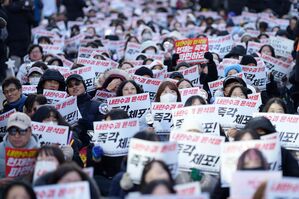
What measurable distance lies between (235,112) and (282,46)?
9.14m

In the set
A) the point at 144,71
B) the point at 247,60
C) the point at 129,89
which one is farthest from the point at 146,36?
the point at 129,89

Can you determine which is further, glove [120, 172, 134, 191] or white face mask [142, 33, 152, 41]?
white face mask [142, 33, 152, 41]

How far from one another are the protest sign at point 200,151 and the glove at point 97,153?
48.6 inches

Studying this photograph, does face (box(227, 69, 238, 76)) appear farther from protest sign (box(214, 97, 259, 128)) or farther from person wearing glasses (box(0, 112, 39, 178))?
person wearing glasses (box(0, 112, 39, 178))

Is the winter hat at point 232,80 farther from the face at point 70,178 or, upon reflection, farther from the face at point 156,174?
the face at point 70,178

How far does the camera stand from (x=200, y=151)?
1063 cm

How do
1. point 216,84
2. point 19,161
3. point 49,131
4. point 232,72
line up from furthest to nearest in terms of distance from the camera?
point 232,72 < point 216,84 < point 49,131 < point 19,161

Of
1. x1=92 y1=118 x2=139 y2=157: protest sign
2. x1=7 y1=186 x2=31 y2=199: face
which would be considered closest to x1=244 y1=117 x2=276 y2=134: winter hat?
x1=92 y1=118 x2=139 y2=157: protest sign

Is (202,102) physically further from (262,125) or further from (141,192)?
(141,192)

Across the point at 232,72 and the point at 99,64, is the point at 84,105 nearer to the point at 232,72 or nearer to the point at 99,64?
the point at 232,72

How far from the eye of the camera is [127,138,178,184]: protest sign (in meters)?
9.62

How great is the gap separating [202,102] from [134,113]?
142 cm

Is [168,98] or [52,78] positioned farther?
[52,78]

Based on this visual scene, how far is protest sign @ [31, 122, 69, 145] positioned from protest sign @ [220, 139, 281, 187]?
2.19 metres
